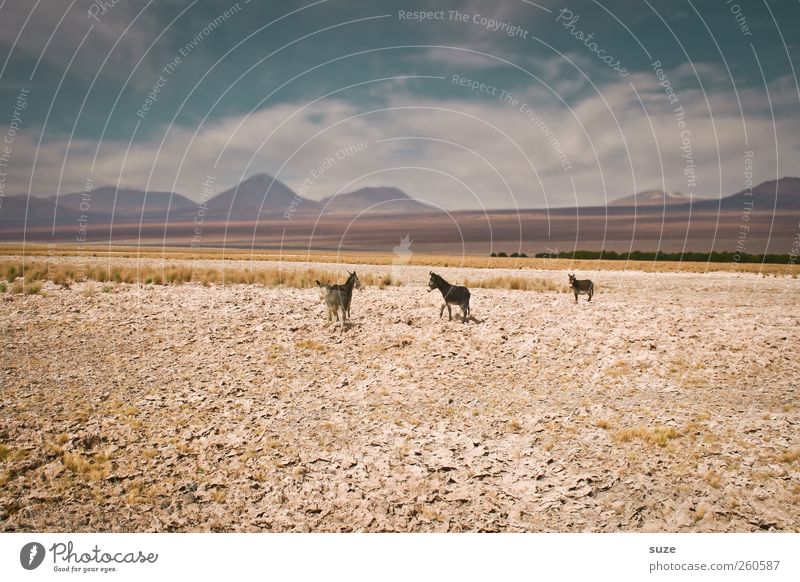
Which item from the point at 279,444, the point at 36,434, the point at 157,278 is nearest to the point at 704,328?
the point at 279,444

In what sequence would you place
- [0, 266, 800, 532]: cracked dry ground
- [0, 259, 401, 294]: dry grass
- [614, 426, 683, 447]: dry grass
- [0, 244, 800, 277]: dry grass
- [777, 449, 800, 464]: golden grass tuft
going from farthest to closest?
1. [0, 244, 800, 277]: dry grass
2. [0, 259, 401, 294]: dry grass
3. [614, 426, 683, 447]: dry grass
4. [777, 449, 800, 464]: golden grass tuft
5. [0, 266, 800, 532]: cracked dry ground

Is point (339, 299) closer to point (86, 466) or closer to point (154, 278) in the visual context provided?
point (86, 466)

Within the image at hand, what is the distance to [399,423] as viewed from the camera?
29.2 feet

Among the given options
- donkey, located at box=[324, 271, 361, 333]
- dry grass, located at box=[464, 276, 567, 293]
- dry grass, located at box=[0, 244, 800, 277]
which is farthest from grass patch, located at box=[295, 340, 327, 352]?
dry grass, located at box=[0, 244, 800, 277]

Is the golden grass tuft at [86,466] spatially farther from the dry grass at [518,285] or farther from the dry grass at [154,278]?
the dry grass at [518,285]

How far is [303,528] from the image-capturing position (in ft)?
21.1

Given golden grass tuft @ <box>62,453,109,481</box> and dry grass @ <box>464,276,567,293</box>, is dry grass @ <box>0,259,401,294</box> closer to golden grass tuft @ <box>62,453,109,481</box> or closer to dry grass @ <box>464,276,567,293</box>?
dry grass @ <box>464,276,567,293</box>

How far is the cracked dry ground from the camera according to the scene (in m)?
6.55

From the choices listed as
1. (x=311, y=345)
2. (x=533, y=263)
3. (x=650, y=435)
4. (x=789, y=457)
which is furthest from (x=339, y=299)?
(x=533, y=263)

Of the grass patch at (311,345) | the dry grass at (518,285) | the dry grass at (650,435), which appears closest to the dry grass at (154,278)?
the dry grass at (518,285)

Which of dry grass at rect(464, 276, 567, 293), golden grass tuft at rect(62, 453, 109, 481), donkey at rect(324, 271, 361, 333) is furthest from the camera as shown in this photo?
dry grass at rect(464, 276, 567, 293)

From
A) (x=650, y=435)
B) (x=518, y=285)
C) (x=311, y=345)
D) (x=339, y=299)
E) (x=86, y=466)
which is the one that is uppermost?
(x=518, y=285)

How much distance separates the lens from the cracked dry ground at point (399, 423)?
6.55 metres
